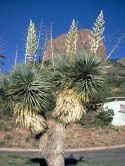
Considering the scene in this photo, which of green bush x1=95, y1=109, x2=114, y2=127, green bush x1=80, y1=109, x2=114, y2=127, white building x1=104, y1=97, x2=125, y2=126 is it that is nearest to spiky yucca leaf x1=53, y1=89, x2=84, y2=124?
green bush x1=80, y1=109, x2=114, y2=127

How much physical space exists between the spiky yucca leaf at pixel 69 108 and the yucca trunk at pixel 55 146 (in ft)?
1.75

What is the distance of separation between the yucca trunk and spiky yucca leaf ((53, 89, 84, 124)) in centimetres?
53

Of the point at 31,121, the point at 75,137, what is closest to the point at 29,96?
the point at 31,121

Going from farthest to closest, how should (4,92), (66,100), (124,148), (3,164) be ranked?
(124,148) < (3,164) < (4,92) < (66,100)

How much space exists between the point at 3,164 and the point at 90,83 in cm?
646

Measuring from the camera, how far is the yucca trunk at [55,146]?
1548 centimetres

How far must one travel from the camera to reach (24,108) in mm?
15336

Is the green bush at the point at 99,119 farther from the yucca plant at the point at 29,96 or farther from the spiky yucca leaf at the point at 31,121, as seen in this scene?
the spiky yucca leaf at the point at 31,121

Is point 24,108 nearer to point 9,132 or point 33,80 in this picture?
point 33,80

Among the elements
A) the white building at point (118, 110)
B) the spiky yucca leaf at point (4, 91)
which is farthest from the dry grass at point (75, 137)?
the spiky yucca leaf at point (4, 91)

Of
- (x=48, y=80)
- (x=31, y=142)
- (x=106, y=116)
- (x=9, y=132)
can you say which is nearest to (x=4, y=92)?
(x=48, y=80)

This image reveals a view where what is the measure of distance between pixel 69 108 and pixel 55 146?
1.76m

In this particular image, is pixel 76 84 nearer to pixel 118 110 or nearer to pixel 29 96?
pixel 29 96

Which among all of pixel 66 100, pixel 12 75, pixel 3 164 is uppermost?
pixel 12 75
